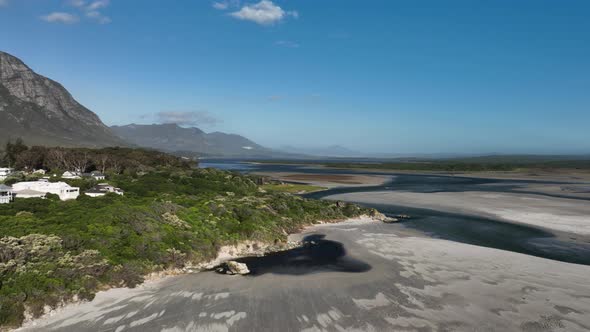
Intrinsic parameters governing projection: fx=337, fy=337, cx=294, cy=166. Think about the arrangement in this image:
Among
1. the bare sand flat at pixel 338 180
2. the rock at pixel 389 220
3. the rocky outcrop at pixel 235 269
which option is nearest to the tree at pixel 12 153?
the bare sand flat at pixel 338 180

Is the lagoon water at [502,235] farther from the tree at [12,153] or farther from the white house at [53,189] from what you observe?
the tree at [12,153]

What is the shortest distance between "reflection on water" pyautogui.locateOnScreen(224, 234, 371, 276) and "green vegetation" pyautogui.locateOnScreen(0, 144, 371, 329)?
407cm

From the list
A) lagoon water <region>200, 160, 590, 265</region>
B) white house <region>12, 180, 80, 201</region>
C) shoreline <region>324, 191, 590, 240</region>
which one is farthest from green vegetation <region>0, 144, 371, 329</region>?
shoreline <region>324, 191, 590, 240</region>

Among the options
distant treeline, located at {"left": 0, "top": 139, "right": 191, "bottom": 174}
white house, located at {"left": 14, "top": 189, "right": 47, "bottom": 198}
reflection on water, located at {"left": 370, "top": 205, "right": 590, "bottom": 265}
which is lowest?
reflection on water, located at {"left": 370, "top": 205, "right": 590, "bottom": 265}

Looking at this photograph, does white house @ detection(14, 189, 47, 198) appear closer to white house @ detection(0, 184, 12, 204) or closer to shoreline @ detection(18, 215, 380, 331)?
white house @ detection(0, 184, 12, 204)

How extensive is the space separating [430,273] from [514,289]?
648 centimetres

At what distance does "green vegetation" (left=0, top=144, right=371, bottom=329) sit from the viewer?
23.5m

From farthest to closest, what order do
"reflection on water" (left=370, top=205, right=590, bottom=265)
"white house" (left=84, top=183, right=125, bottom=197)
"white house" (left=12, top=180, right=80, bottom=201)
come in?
"white house" (left=84, top=183, right=125, bottom=197) < "white house" (left=12, top=180, right=80, bottom=201) < "reflection on water" (left=370, top=205, right=590, bottom=265)

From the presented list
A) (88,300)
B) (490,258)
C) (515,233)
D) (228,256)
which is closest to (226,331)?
(88,300)

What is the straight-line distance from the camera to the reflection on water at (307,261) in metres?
32.4

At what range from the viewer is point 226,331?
20.7m

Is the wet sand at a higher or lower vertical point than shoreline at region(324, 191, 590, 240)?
lower

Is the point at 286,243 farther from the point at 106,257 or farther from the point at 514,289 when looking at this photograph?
the point at 514,289

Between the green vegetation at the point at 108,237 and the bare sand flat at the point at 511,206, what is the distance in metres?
31.3
